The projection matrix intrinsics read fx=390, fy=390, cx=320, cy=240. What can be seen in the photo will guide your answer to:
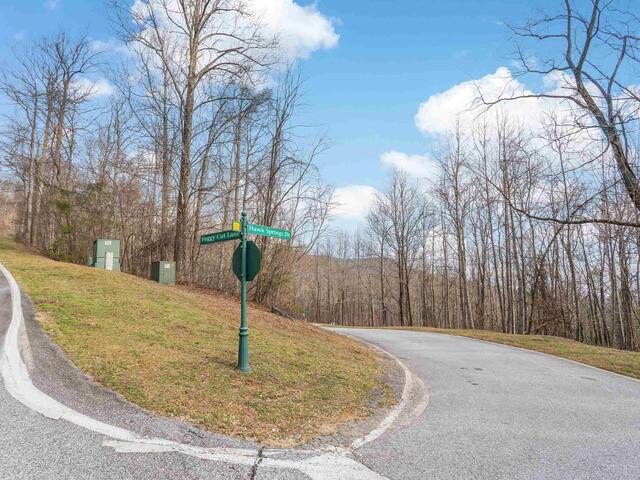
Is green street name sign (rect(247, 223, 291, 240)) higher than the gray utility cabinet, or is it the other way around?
the gray utility cabinet

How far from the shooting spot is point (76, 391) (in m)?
4.15

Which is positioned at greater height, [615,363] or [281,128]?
[281,128]

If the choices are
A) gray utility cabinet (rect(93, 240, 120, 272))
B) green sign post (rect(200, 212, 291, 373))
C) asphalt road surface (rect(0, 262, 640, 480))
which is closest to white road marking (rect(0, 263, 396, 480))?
asphalt road surface (rect(0, 262, 640, 480))

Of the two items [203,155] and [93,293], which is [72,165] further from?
[93,293]

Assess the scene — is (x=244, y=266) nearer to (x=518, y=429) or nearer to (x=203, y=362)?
(x=203, y=362)

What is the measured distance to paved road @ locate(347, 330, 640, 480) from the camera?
11.2 feet

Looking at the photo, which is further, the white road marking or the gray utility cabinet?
the gray utility cabinet

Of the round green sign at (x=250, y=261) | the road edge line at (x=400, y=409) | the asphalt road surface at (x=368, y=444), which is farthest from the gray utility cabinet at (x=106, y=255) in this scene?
the road edge line at (x=400, y=409)

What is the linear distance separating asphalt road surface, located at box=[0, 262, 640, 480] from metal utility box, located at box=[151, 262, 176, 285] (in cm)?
854

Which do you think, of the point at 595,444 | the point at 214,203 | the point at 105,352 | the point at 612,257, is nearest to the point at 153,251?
the point at 214,203

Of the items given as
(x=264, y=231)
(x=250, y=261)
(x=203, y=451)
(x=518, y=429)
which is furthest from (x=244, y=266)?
(x=518, y=429)

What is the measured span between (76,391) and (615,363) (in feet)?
36.3

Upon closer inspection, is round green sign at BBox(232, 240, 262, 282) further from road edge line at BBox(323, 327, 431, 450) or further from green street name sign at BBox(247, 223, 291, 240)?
road edge line at BBox(323, 327, 431, 450)

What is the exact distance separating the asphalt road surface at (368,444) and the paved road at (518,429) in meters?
0.01
